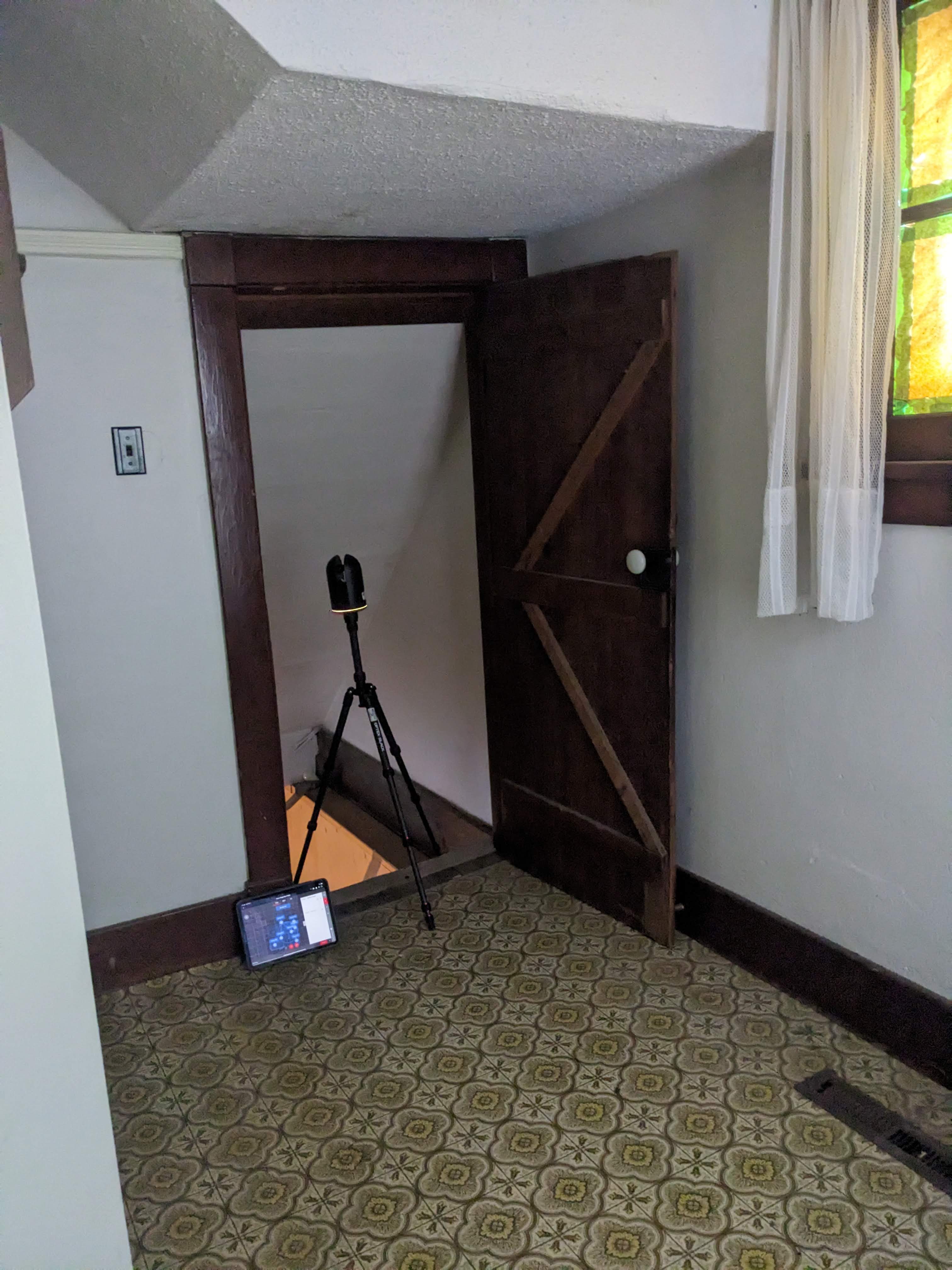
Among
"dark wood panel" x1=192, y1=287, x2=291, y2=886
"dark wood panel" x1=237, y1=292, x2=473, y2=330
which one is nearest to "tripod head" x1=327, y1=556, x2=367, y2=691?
"dark wood panel" x1=192, y1=287, x2=291, y2=886

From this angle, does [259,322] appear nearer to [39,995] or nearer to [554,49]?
[554,49]

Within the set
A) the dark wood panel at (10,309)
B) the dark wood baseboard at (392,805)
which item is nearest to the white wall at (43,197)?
the dark wood panel at (10,309)

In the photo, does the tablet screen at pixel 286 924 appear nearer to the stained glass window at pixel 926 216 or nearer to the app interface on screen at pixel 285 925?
the app interface on screen at pixel 285 925

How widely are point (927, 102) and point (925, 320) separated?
0.40m

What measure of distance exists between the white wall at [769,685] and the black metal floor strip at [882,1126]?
0.91ft

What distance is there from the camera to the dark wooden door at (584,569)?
8.09 feet

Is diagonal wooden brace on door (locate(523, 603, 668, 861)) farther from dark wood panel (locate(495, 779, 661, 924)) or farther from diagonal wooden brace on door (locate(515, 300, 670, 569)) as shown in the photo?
diagonal wooden brace on door (locate(515, 300, 670, 569))

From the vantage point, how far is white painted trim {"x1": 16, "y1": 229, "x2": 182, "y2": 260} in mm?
2340

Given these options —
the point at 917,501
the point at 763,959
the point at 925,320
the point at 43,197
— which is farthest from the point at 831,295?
the point at 43,197

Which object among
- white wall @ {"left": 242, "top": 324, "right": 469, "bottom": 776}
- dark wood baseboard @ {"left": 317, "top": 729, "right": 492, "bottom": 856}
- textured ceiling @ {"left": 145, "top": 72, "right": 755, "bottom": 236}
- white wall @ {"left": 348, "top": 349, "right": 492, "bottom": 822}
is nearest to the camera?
textured ceiling @ {"left": 145, "top": 72, "right": 755, "bottom": 236}

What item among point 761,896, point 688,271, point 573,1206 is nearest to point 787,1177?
point 573,1206

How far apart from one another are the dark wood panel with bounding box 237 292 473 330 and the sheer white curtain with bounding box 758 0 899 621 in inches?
47.2

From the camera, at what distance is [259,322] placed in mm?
2828

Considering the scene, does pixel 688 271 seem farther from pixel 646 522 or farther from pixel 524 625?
pixel 524 625
